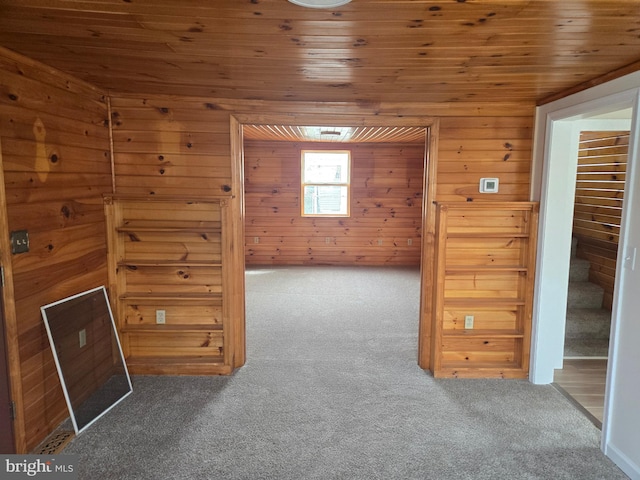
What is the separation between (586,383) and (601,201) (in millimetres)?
2197

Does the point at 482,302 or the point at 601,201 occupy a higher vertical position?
the point at 601,201

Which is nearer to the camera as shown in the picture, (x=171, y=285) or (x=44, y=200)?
(x=44, y=200)

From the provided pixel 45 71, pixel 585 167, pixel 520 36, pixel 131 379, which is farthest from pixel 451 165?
pixel 131 379

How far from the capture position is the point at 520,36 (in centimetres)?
175

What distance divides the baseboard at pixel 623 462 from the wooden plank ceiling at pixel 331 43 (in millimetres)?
2033

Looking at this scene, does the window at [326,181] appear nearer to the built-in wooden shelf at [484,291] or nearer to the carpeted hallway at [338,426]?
the carpeted hallway at [338,426]

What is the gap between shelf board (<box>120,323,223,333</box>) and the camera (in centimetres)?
320

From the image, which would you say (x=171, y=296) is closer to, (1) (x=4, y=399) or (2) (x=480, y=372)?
(1) (x=4, y=399)

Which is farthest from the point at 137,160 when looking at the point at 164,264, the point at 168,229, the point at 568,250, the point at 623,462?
the point at 623,462

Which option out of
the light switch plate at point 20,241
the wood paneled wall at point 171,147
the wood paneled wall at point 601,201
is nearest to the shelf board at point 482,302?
the wood paneled wall at point 601,201

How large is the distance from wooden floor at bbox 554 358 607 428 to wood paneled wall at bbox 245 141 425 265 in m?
4.20

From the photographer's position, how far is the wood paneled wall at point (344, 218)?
291 inches

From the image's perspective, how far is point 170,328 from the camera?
3229 mm

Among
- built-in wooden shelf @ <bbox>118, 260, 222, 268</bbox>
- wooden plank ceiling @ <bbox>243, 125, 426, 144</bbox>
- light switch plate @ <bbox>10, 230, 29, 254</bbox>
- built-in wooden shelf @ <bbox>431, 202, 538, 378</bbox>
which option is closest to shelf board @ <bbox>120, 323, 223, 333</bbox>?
built-in wooden shelf @ <bbox>118, 260, 222, 268</bbox>
